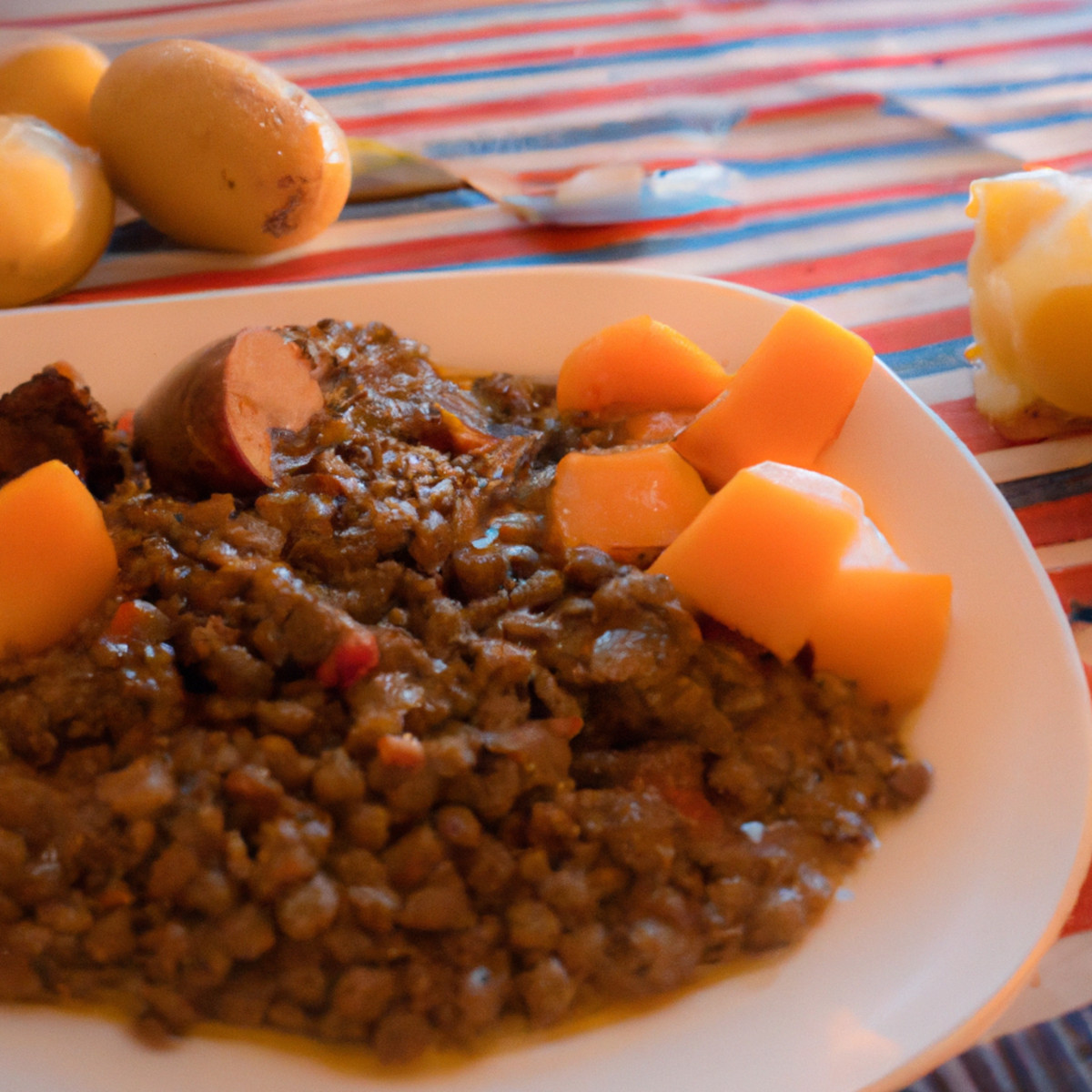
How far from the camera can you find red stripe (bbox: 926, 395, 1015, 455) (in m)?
1.99

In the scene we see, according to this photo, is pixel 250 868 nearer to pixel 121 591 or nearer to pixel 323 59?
pixel 121 591

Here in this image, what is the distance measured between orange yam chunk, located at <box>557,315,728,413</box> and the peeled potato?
2.62ft

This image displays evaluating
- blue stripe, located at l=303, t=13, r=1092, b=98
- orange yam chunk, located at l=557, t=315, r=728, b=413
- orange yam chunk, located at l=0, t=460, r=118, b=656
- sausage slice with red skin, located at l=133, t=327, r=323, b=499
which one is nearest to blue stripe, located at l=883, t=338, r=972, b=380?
orange yam chunk, located at l=557, t=315, r=728, b=413

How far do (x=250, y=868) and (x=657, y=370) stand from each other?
3.42ft

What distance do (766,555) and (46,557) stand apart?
3.18 feet

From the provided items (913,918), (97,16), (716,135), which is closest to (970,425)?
(913,918)

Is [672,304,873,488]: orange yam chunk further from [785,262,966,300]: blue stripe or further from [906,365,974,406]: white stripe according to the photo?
[785,262,966,300]: blue stripe

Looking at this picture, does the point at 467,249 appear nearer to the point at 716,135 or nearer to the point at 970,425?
the point at 716,135

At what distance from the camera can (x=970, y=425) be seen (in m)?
2.03

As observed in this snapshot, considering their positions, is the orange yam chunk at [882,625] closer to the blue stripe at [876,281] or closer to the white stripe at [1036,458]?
the white stripe at [1036,458]

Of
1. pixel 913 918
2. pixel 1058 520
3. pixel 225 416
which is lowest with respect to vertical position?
pixel 913 918

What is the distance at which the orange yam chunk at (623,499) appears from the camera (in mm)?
1488

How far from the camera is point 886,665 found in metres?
1.36

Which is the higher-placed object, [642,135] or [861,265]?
[642,135]
